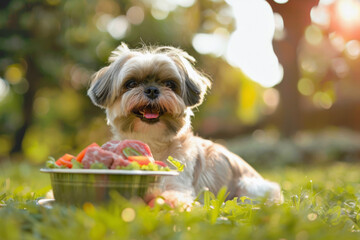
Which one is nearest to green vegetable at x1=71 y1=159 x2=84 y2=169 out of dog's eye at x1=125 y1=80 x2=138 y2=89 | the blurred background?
dog's eye at x1=125 y1=80 x2=138 y2=89

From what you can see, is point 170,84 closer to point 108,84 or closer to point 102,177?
point 108,84

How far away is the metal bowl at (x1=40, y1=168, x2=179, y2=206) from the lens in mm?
2650

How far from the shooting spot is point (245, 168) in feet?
17.0

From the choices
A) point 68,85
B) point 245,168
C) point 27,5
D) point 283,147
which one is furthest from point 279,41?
point 245,168

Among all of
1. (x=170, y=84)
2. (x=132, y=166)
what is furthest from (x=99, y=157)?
(x=170, y=84)

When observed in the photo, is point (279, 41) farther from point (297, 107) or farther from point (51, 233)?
point (51, 233)

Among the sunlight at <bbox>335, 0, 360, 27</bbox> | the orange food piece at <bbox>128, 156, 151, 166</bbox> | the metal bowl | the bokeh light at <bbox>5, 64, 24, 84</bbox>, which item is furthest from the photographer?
the bokeh light at <bbox>5, 64, 24, 84</bbox>

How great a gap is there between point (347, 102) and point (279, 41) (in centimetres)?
868

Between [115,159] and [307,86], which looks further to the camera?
[307,86]

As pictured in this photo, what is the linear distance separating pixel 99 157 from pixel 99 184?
0.28 m

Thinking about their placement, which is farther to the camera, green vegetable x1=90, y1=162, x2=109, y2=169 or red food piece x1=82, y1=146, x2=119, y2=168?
red food piece x1=82, y1=146, x2=119, y2=168

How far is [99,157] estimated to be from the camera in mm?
2898

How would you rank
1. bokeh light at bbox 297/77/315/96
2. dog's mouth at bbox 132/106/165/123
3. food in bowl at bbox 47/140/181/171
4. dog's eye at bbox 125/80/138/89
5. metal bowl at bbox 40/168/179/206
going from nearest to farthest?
metal bowl at bbox 40/168/179/206
food in bowl at bbox 47/140/181/171
dog's mouth at bbox 132/106/165/123
dog's eye at bbox 125/80/138/89
bokeh light at bbox 297/77/315/96

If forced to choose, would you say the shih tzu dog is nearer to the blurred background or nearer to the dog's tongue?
the dog's tongue
